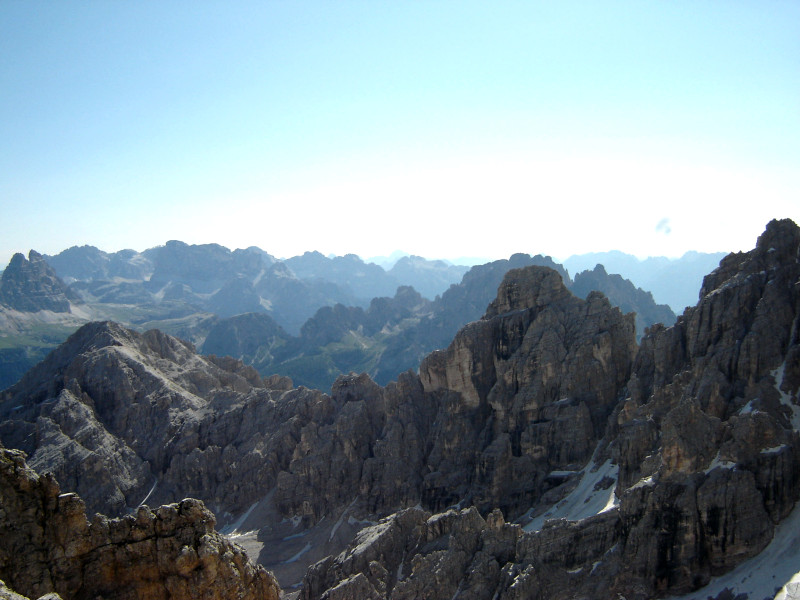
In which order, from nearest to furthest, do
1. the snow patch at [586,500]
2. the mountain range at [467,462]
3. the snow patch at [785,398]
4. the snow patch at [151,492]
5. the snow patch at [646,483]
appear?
the mountain range at [467,462] → the snow patch at [646,483] → the snow patch at [785,398] → the snow patch at [586,500] → the snow patch at [151,492]

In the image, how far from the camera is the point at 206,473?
159250 mm

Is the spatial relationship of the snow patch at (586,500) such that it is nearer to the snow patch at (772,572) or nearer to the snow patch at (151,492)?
the snow patch at (772,572)

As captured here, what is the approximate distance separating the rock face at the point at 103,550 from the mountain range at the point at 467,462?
122mm

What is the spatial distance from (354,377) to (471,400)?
40151 millimetres

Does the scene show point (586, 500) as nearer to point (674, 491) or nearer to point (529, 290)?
point (674, 491)

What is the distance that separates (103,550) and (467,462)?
10165cm

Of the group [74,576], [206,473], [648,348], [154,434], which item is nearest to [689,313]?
[648,348]

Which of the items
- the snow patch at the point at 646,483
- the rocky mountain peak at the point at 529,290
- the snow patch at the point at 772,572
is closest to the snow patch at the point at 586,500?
the snow patch at the point at 646,483

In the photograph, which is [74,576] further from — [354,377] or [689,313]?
[354,377]

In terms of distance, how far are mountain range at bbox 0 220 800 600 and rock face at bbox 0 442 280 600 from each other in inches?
4.8

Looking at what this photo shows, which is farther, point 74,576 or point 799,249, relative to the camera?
point 799,249

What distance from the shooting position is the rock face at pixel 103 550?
1467 inches

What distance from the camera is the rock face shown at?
37.2m

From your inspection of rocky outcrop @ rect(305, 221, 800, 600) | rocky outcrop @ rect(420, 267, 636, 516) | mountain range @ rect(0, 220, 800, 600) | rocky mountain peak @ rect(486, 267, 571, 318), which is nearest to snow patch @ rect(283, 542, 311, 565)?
mountain range @ rect(0, 220, 800, 600)
